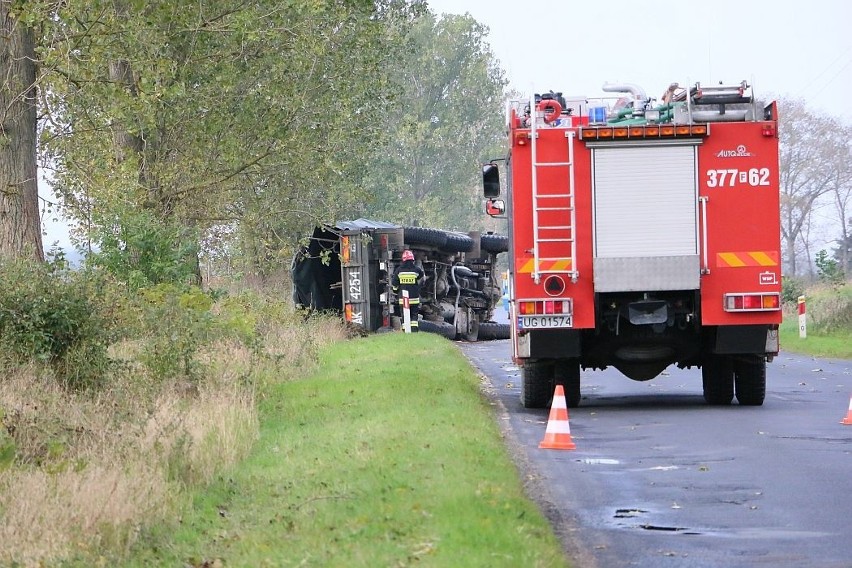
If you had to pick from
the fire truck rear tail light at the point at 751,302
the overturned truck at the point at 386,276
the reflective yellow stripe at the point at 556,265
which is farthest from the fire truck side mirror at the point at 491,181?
the overturned truck at the point at 386,276

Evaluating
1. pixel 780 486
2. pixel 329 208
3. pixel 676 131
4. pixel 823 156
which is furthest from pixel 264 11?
pixel 823 156

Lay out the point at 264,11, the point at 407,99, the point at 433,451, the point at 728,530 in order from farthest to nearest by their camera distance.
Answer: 1. the point at 407,99
2. the point at 264,11
3. the point at 433,451
4. the point at 728,530

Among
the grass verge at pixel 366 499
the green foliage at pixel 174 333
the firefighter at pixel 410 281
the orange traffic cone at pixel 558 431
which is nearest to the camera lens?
the grass verge at pixel 366 499

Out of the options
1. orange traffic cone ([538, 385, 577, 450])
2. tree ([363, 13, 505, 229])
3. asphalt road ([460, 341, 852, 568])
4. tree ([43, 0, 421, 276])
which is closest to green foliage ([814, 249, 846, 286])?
tree ([43, 0, 421, 276])

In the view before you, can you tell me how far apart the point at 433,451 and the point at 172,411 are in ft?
9.38

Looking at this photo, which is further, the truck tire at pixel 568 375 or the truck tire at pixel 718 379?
the truck tire at pixel 718 379

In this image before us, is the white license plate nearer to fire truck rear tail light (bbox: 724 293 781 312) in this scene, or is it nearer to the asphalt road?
the asphalt road

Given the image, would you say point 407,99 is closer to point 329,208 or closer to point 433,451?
point 329,208

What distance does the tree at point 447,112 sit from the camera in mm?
75750

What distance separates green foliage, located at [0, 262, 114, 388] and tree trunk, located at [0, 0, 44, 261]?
2933 millimetres

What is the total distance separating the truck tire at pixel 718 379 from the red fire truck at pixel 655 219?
0.92m

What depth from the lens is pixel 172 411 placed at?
42.5 ft

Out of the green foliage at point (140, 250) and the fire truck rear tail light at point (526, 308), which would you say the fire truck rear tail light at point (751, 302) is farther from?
the green foliage at point (140, 250)

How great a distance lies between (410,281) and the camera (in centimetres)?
3219
